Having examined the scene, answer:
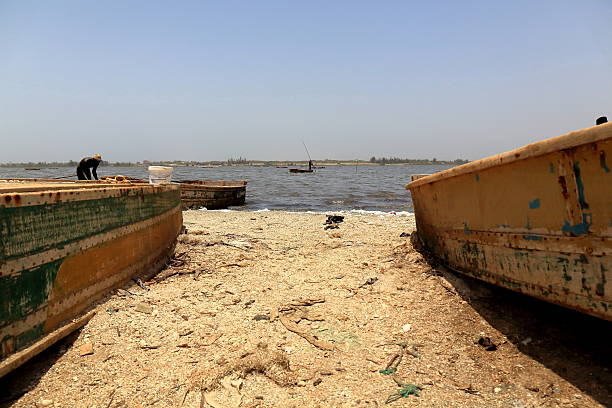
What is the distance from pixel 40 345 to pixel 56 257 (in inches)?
28.0

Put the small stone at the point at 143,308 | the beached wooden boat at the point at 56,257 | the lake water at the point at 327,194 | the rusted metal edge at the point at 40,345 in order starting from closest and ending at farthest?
the rusted metal edge at the point at 40,345 < the beached wooden boat at the point at 56,257 < the small stone at the point at 143,308 < the lake water at the point at 327,194

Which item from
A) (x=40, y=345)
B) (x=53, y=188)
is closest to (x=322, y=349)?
(x=40, y=345)

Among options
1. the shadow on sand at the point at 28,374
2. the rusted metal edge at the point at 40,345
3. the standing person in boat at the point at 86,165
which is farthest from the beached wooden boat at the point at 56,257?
the standing person in boat at the point at 86,165

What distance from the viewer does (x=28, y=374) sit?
110 inches

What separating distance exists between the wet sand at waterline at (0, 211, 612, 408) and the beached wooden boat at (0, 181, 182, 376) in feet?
0.74

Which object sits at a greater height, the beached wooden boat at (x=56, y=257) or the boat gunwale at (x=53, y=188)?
the boat gunwale at (x=53, y=188)

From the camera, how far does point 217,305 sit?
4207 mm

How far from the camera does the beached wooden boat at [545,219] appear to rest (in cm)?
270

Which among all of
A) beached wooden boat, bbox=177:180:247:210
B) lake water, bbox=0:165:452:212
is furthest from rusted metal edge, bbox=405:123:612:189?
beached wooden boat, bbox=177:180:247:210

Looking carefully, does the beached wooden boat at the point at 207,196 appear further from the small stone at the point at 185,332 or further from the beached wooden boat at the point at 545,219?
the beached wooden boat at the point at 545,219

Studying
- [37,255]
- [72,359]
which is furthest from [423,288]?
[37,255]

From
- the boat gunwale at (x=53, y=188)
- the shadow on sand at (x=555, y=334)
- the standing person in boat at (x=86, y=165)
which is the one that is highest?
the standing person in boat at (x=86, y=165)

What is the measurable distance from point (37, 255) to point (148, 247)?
220 cm

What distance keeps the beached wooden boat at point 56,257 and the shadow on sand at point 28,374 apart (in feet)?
0.45
